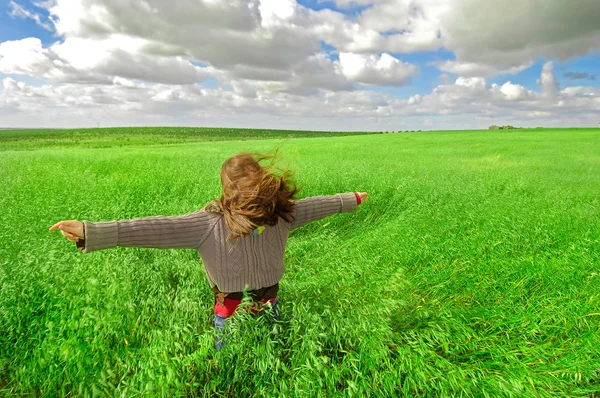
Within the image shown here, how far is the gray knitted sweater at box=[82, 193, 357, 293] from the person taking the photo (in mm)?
2295

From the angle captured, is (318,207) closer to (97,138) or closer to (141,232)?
(141,232)

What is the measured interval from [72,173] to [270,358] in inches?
426

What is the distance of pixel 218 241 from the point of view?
8.39 feet

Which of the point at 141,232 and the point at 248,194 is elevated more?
the point at 248,194

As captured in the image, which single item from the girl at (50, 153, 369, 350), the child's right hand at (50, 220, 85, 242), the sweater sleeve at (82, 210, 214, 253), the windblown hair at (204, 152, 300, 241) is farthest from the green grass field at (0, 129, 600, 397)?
the child's right hand at (50, 220, 85, 242)

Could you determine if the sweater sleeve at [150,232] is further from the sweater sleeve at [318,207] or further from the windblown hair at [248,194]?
the sweater sleeve at [318,207]

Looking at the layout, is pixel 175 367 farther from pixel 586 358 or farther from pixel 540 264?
pixel 540 264

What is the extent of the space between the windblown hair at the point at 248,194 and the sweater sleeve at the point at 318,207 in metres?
0.33

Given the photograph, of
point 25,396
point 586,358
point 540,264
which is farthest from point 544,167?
point 25,396

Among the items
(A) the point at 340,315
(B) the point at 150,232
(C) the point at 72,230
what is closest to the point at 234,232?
(B) the point at 150,232

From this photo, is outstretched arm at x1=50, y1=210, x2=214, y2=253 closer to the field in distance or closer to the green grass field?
the green grass field

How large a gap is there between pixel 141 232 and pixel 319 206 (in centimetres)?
132

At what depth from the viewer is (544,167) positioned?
14.9m

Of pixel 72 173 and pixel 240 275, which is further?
pixel 72 173
